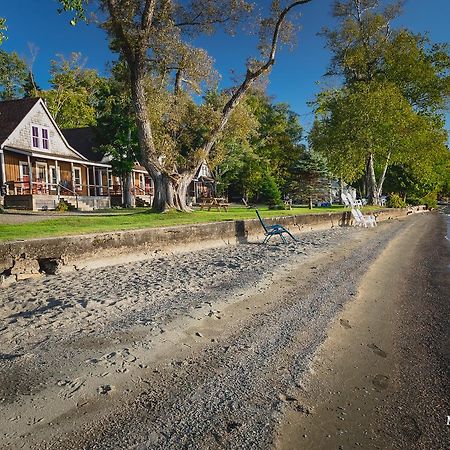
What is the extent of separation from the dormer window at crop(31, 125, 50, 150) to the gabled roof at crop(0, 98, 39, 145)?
106 cm

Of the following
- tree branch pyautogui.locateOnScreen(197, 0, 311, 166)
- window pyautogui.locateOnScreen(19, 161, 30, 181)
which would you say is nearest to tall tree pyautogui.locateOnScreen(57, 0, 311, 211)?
tree branch pyautogui.locateOnScreen(197, 0, 311, 166)

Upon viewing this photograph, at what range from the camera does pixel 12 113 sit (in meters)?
23.2

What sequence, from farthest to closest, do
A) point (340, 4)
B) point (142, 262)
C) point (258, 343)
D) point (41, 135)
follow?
1. point (340, 4)
2. point (41, 135)
3. point (142, 262)
4. point (258, 343)

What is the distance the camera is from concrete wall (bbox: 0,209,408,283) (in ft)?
20.1

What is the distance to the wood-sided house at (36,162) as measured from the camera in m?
20.6

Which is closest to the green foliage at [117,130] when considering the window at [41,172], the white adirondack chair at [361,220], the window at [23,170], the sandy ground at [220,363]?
the window at [41,172]

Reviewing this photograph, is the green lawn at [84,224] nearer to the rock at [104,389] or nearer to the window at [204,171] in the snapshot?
the rock at [104,389]

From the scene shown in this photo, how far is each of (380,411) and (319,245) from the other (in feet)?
27.7

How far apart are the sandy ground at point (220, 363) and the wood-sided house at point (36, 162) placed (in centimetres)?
1668

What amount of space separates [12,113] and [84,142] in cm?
733

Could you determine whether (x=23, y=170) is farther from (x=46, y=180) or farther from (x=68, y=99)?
(x=68, y=99)

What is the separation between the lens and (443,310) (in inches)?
197

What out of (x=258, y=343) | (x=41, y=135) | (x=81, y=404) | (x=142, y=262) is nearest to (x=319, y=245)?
(x=142, y=262)

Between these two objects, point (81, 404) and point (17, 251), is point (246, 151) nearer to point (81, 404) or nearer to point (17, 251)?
point (17, 251)
